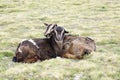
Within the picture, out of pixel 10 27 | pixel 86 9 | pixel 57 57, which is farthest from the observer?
pixel 86 9

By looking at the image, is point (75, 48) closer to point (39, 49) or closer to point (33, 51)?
point (39, 49)

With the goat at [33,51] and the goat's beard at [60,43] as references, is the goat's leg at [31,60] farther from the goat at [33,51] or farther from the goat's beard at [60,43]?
the goat's beard at [60,43]

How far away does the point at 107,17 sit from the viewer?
3353cm

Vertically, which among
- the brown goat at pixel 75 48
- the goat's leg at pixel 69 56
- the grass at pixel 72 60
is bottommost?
the grass at pixel 72 60

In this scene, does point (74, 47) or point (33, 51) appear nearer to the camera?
point (33, 51)

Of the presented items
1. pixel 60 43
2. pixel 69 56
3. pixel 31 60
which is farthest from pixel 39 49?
pixel 69 56

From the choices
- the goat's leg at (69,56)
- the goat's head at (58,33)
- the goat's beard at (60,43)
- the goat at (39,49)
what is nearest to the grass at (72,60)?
the goat's leg at (69,56)

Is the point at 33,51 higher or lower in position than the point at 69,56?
higher

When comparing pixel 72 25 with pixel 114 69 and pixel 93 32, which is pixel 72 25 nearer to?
pixel 93 32

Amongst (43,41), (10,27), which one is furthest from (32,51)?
(10,27)

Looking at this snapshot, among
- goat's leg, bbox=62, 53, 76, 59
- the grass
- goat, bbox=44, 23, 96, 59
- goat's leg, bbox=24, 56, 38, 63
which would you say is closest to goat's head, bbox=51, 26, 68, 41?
goat, bbox=44, 23, 96, 59

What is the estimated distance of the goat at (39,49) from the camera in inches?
585

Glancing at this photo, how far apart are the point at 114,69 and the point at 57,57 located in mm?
2603

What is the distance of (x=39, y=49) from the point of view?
15.0 meters
